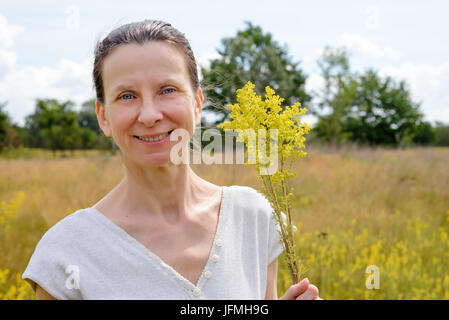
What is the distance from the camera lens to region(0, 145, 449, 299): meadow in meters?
3.83

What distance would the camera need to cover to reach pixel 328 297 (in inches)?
145

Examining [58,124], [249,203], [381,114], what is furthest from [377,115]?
[249,203]

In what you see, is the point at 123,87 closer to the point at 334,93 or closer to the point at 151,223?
the point at 151,223

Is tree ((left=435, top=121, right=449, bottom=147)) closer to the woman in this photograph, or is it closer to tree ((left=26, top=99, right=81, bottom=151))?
tree ((left=26, top=99, right=81, bottom=151))

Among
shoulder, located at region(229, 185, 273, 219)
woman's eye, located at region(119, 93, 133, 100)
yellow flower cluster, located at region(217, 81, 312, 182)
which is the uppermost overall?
woman's eye, located at region(119, 93, 133, 100)

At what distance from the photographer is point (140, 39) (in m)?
1.43

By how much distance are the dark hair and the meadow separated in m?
1.05

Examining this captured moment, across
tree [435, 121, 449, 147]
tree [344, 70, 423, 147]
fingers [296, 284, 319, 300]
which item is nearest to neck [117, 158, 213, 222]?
fingers [296, 284, 319, 300]

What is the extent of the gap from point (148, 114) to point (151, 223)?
474 mm

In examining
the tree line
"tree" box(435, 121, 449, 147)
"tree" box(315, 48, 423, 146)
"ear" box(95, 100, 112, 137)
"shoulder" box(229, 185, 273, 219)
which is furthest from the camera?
"tree" box(435, 121, 449, 147)

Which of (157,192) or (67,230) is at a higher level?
(157,192)

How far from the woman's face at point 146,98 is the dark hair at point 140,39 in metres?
0.03

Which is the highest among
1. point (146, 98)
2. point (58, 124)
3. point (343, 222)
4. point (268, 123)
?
point (58, 124)
